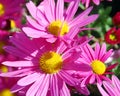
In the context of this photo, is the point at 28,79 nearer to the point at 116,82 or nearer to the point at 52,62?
the point at 52,62

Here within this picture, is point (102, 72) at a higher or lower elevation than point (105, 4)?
lower

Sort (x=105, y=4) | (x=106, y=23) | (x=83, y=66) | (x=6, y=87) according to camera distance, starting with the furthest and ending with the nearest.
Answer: (x=105, y=4)
(x=106, y=23)
(x=6, y=87)
(x=83, y=66)

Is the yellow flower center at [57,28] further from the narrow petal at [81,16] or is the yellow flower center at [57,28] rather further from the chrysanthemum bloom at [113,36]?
the chrysanthemum bloom at [113,36]

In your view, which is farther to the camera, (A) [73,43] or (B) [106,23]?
(B) [106,23]

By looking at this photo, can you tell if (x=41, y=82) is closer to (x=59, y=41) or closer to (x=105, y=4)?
(x=59, y=41)

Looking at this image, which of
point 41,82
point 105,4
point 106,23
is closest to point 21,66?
point 41,82

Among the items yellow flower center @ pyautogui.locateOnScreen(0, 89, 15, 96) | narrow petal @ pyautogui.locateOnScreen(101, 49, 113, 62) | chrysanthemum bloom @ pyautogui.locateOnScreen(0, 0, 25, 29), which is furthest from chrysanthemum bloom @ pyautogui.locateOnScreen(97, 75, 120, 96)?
chrysanthemum bloom @ pyautogui.locateOnScreen(0, 0, 25, 29)

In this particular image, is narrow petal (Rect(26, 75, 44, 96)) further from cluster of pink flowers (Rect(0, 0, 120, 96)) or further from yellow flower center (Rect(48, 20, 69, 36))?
yellow flower center (Rect(48, 20, 69, 36))
